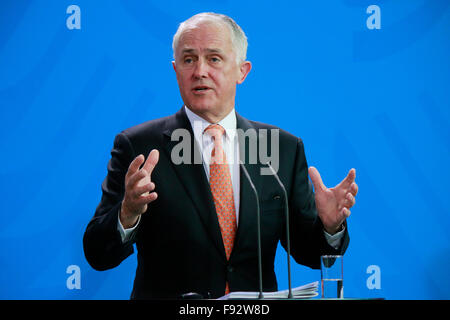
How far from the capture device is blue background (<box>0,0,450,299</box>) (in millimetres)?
2932

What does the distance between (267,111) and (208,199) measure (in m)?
0.99

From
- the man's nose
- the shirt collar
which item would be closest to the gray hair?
the man's nose

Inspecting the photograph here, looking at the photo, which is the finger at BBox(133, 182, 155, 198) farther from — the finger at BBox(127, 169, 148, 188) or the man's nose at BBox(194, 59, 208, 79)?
the man's nose at BBox(194, 59, 208, 79)

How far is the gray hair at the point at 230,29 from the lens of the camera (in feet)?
8.04

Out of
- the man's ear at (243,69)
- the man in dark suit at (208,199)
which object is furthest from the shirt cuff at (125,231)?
the man's ear at (243,69)

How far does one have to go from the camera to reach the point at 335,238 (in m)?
2.11

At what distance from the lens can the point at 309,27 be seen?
318cm

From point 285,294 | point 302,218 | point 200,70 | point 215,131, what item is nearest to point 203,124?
point 215,131

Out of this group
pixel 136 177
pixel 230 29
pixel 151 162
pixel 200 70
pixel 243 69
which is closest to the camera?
pixel 136 177

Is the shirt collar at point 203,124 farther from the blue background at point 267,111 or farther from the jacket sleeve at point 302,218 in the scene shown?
the blue background at point 267,111

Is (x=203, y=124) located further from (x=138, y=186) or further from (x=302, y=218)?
(x=138, y=186)

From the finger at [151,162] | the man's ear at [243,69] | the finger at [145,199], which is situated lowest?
the finger at [145,199]

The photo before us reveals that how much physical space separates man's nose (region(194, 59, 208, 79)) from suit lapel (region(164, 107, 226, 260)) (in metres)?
0.21

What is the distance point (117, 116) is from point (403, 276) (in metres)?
1.76
